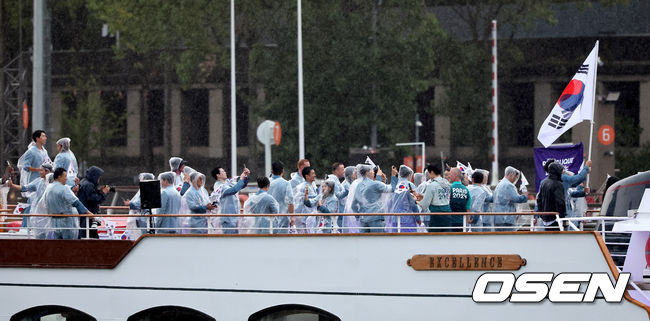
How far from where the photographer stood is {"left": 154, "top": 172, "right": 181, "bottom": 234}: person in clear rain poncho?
1148 centimetres

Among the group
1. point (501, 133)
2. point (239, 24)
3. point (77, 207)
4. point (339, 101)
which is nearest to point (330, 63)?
point (339, 101)

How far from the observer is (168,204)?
456 inches

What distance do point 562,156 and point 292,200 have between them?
3514mm

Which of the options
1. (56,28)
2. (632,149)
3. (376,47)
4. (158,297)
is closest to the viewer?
(158,297)

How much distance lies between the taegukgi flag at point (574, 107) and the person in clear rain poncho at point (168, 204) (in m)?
4.68

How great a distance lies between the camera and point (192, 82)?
115ft

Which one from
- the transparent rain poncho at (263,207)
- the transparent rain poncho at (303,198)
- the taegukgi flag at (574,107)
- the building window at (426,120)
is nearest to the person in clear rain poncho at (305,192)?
the transparent rain poncho at (303,198)

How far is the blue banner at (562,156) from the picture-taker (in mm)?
12820

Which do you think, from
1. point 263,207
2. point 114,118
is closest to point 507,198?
point 263,207

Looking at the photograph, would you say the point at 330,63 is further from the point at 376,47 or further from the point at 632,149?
the point at 632,149

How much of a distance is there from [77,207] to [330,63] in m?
20.6

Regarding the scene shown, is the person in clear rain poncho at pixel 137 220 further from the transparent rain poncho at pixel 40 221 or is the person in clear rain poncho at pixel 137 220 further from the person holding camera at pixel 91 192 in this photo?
the transparent rain poncho at pixel 40 221

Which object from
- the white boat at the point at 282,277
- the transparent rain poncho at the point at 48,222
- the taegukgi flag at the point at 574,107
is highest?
the taegukgi flag at the point at 574,107

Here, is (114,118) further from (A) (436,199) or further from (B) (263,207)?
(A) (436,199)
